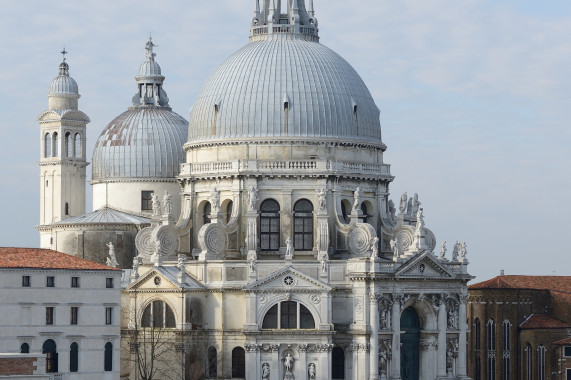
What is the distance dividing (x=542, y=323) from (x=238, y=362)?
2852 cm

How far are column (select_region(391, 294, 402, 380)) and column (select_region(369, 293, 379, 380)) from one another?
1.40 m

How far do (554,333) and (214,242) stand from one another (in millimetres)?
28352

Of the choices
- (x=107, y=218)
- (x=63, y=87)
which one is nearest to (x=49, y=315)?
(x=107, y=218)

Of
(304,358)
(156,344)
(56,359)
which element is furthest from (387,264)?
(56,359)

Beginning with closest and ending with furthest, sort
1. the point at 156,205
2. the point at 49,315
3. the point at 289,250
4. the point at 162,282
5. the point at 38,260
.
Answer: the point at 49,315
the point at 38,260
the point at 162,282
the point at 289,250
the point at 156,205

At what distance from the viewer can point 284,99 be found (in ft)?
403

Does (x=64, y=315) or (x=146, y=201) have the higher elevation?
(x=146, y=201)

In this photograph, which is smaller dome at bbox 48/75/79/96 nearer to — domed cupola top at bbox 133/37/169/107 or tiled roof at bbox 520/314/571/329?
domed cupola top at bbox 133/37/169/107

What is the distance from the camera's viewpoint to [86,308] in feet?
359

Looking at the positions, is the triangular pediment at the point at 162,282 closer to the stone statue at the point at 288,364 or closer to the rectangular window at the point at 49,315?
the stone statue at the point at 288,364

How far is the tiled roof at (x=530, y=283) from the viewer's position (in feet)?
456

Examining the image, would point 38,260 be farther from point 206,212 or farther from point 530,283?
point 530,283

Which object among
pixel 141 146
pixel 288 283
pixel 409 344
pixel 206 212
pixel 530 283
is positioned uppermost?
pixel 141 146

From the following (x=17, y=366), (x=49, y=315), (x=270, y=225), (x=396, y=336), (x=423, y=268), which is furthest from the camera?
(x=270, y=225)
